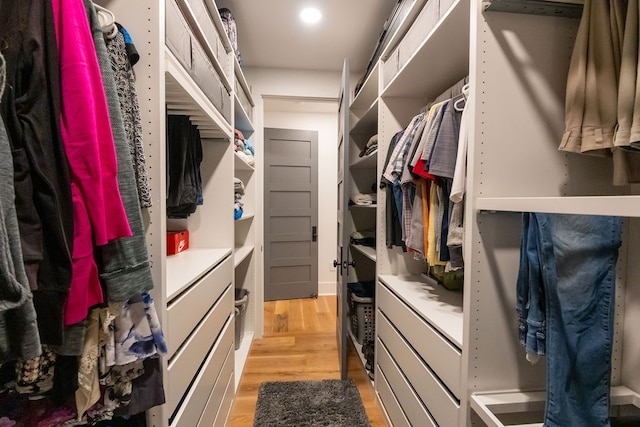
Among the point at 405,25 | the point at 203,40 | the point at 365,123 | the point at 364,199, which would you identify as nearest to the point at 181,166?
the point at 203,40

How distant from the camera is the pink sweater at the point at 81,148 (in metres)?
0.57

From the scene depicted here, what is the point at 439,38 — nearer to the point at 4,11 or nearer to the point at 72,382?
the point at 4,11

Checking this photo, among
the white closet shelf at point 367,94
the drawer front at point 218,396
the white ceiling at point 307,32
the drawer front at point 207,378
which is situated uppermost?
the white ceiling at point 307,32

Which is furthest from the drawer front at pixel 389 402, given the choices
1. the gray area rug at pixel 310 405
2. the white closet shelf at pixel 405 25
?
the white closet shelf at pixel 405 25

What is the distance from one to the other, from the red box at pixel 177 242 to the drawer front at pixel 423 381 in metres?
1.22

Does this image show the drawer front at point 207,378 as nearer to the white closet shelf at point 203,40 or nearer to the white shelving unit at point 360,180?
the white shelving unit at point 360,180

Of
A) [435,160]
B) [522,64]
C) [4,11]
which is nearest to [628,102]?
[522,64]

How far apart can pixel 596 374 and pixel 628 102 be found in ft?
2.22

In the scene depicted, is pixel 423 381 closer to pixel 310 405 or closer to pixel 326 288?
pixel 310 405

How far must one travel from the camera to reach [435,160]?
110 centimetres

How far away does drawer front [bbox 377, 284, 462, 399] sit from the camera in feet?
3.14

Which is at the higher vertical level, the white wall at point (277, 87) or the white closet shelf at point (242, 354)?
the white wall at point (277, 87)

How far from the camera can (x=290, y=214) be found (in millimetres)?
3684

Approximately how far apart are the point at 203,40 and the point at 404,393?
5.97 ft
